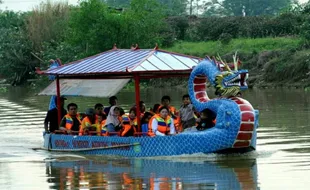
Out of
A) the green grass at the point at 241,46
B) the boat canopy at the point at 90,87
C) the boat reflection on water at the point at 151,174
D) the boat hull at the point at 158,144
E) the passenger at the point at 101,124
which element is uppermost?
the green grass at the point at 241,46

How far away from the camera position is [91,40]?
174ft

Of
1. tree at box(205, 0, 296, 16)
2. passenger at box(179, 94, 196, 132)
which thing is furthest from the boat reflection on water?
tree at box(205, 0, 296, 16)

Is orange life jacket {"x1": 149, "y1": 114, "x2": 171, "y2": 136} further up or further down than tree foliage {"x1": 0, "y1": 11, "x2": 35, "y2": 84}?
further down

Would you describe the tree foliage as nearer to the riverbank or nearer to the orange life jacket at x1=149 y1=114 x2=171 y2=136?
the riverbank

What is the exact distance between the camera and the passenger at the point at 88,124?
1870 cm

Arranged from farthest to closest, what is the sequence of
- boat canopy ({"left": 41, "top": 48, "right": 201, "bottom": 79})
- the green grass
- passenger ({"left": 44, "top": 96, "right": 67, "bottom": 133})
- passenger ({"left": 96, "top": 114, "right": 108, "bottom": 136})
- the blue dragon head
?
the green grass, passenger ({"left": 44, "top": 96, "right": 67, "bottom": 133}), passenger ({"left": 96, "top": 114, "right": 108, "bottom": 136}), boat canopy ({"left": 41, "top": 48, "right": 201, "bottom": 79}), the blue dragon head

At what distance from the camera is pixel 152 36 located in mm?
54938

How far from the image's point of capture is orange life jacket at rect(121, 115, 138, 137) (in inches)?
690

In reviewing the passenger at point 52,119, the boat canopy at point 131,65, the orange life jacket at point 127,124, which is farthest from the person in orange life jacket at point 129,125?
the passenger at point 52,119

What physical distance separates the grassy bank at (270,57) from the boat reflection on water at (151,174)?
24932 millimetres

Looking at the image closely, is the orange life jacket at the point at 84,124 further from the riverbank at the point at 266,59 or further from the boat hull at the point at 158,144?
the riverbank at the point at 266,59

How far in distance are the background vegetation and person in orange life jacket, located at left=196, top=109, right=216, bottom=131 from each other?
24.7 metres

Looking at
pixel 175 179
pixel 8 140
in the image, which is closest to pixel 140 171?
pixel 175 179

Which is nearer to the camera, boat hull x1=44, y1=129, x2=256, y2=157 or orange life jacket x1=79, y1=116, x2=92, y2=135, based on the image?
boat hull x1=44, y1=129, x2=256, y2=157
